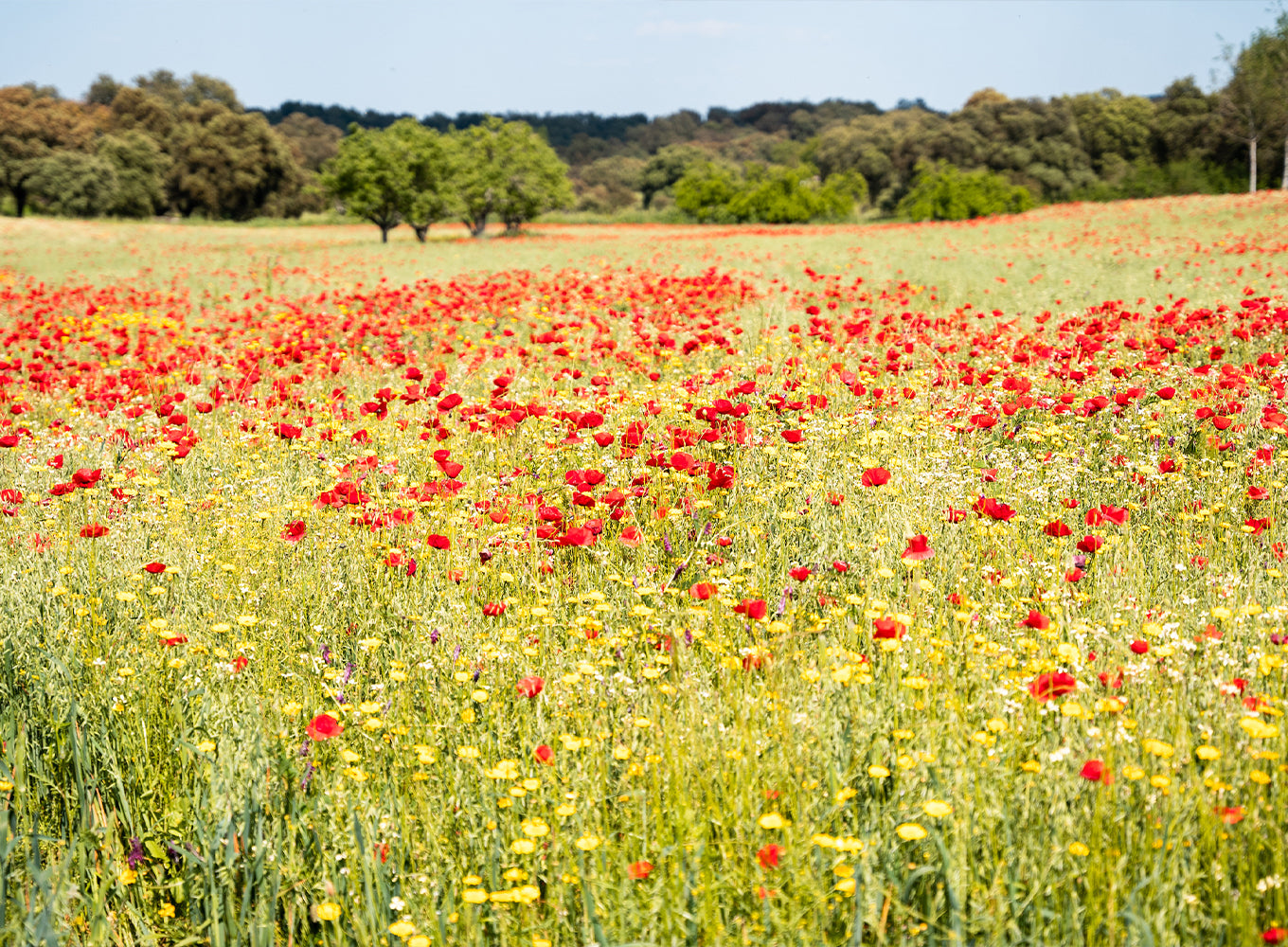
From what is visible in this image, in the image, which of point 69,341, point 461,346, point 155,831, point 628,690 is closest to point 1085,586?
point 628,690

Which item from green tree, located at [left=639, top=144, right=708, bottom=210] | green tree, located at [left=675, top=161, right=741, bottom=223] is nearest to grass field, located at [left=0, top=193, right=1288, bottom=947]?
green tree, located at [left=675, top=161, right=741, bottom=223]

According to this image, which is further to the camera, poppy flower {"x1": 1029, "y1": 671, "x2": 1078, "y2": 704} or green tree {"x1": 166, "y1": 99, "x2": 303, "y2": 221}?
green tree {"x1": 166, "y1": 99, "x2": 303, "y2": 221}

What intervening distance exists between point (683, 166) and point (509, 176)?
5065 cm

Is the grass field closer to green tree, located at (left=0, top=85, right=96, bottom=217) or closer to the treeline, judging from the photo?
the treeline

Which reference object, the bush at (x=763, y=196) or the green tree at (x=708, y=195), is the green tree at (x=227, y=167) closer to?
the green tree at (x=708, y=195)

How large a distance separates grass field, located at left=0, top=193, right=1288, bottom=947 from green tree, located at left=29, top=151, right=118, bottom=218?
218 ft

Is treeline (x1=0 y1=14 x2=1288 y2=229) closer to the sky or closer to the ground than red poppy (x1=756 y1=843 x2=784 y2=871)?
closer to the sky

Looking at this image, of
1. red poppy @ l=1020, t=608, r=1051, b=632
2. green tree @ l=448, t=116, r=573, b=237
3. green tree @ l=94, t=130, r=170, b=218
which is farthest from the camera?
green tree @ l=94, t=130, r=170, b=218

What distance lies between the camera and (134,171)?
64.9m

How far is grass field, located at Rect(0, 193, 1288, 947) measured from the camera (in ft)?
7.32

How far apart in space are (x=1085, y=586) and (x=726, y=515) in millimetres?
1692

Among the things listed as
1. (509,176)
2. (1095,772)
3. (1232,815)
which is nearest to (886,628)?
(1095,772)

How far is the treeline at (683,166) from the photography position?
159 feet

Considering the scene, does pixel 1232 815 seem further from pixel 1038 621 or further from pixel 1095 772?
pixel 1038 621
